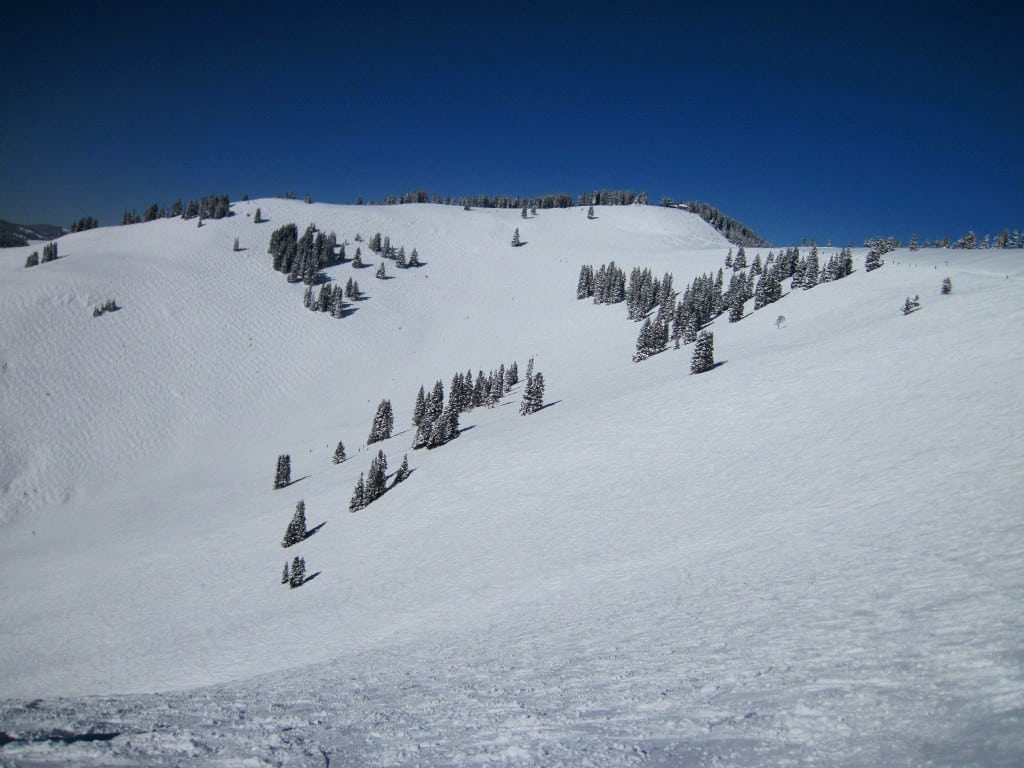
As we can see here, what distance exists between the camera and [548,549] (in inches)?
910

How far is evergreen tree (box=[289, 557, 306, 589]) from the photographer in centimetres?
Answer: 2777

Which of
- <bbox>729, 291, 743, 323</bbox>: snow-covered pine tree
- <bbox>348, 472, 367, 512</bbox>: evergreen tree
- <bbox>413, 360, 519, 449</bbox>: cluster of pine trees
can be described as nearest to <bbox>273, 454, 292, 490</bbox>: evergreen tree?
<bbox>413, 360, 519, 449</bbox>: cluster of pine trees

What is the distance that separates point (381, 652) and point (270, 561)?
68.3 feet

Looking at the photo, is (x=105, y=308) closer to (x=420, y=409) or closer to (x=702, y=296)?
(x=420, y=409)

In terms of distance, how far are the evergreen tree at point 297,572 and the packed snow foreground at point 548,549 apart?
0.62 meters

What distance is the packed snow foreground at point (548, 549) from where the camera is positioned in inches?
271

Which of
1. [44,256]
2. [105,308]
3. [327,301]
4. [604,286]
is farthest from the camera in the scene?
[604,286]

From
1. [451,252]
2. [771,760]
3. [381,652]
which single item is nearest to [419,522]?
[381,652]

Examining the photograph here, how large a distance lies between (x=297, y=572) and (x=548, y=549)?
1482 centimetres

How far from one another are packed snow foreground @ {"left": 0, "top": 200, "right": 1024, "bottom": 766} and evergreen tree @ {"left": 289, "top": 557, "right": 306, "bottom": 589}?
2.02 ft

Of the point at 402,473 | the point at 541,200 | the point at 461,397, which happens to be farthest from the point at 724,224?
the point at 402,473

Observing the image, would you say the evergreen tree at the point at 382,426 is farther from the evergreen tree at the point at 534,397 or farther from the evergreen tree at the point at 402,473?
the evergreen tree at the point at 402,473

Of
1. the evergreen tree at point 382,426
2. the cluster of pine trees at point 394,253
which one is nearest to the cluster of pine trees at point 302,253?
the cluster of pine trees at point 394,253

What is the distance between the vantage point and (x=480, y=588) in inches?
821
